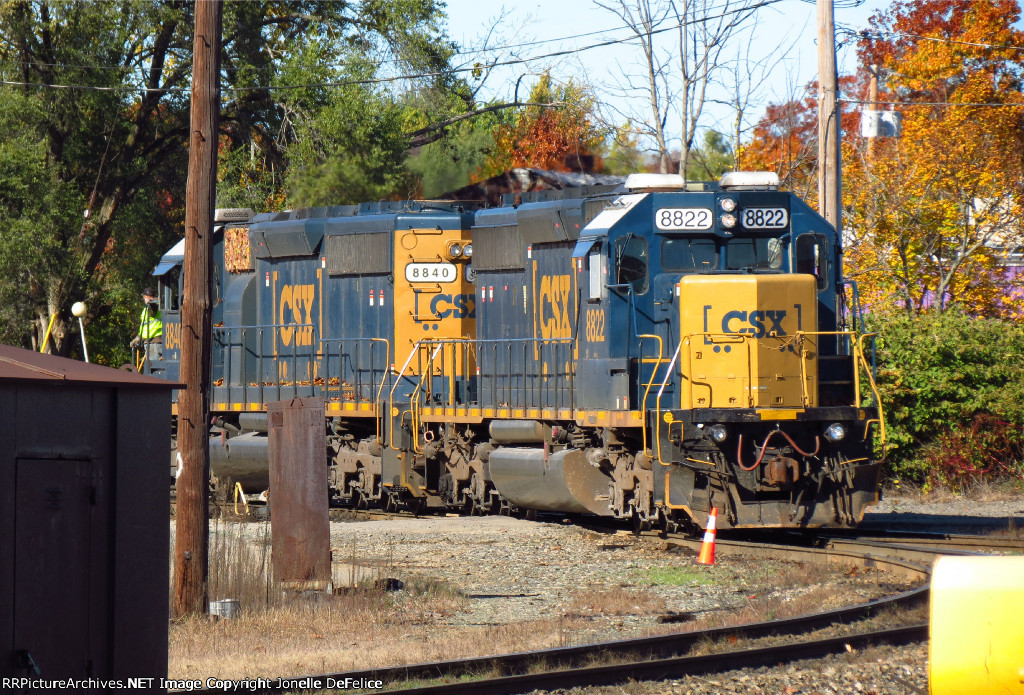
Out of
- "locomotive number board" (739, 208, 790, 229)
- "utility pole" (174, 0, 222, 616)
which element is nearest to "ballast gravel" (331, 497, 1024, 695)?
"utility pole" (174, 0, 222, 616)

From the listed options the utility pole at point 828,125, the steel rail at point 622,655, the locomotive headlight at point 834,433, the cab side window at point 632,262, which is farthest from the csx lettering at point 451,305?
the steel rail at point 622,655

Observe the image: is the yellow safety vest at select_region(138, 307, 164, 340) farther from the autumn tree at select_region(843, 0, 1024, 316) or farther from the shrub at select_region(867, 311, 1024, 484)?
the autumn tree at select_region(843, 0, 1024, 316)

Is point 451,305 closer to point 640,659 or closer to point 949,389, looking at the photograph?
point 949,389

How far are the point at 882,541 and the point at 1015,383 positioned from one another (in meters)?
6.72

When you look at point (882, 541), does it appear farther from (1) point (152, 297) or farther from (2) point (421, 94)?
(2) point (421, 94)

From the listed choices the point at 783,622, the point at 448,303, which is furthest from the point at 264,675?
the point at 448,303

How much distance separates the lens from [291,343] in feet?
60.6

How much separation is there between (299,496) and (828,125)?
32.5 feet

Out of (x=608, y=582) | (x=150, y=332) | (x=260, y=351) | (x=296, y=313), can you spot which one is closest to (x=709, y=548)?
(x=608, y=582)

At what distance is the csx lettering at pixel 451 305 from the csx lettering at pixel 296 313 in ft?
6.94

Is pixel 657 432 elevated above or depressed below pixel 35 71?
below

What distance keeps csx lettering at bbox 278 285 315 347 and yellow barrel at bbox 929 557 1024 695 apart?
13890mm

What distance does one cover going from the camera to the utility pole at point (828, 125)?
55.5 feet

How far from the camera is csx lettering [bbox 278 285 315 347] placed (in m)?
18.4
